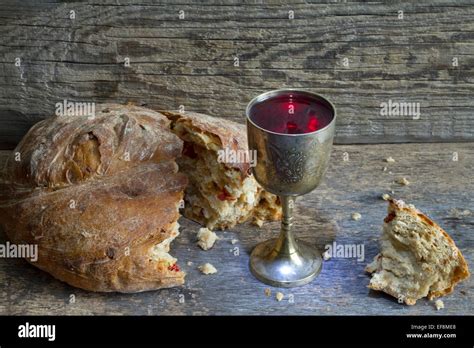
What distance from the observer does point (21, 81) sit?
3.26m

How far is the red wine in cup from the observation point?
2498mm

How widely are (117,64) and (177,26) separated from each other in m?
0.27

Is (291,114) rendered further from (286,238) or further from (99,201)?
(99,201)

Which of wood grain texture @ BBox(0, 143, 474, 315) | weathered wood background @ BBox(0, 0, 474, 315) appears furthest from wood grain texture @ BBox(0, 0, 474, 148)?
wood grain texture @ BBox(0, 143, 474, 315)

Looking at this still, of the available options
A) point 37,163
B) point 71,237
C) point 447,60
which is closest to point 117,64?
point 37,163

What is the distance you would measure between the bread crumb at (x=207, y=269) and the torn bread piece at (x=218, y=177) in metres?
0.21

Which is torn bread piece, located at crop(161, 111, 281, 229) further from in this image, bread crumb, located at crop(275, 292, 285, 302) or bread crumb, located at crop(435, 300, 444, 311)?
bread crumb, located at crop(435, 300, 444, 311)

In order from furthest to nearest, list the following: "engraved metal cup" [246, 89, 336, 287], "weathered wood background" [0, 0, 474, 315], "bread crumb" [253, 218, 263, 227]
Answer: "weathered wood background" [0, 0, 474, 315], "bread crumb" [253, 218, 263, 227], "engraved metal cup" [246, 89, 336, 287]

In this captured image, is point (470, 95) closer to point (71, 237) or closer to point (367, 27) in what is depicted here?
point (367, 27)

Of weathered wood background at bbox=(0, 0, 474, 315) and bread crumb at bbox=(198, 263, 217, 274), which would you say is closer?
bread crumb at bbox=(198, 263, 217, 274)

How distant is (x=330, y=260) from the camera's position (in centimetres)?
274

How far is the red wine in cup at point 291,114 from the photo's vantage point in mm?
2498

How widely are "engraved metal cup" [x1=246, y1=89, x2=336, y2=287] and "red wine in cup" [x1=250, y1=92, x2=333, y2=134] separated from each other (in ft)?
0.04

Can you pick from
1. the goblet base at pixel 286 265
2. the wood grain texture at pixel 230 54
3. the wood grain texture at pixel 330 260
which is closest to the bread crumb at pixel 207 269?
the wood grain texture at pixel 330 260
